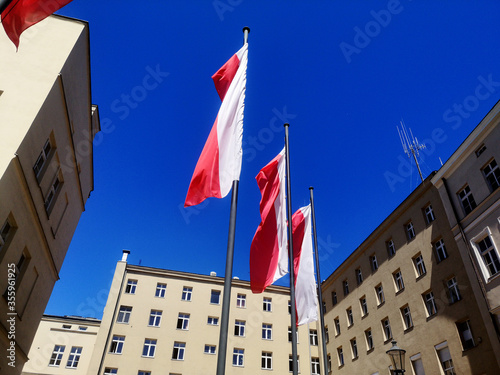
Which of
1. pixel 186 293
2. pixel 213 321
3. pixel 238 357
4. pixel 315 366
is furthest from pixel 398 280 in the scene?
pixel 186 293

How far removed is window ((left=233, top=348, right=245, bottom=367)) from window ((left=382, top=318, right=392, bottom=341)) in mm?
16132

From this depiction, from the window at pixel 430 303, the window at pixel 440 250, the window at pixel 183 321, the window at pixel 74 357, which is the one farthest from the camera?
the window at pixel 74 357

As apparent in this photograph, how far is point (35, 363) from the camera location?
40438 millimetres

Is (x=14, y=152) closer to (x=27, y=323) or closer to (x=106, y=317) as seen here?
(x=27, y=323)

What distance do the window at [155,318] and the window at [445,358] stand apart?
85.4 feet

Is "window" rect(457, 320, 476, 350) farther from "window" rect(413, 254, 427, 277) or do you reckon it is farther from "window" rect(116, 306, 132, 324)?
"window" rect(116, 306, 132, 324)

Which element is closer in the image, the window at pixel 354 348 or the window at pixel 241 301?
the window at pixel 354 348

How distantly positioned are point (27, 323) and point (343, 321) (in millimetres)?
25856

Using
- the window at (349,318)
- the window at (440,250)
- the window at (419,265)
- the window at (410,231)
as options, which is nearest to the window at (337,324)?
the window at (349,318)

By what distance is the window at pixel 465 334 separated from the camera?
67.3 feet

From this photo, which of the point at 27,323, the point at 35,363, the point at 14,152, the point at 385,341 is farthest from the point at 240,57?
the point at 35,363

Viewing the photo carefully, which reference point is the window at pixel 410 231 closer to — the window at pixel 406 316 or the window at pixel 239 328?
the window at pixel 406 316

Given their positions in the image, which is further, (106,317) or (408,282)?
(106,317)

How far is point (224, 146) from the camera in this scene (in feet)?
31.4
